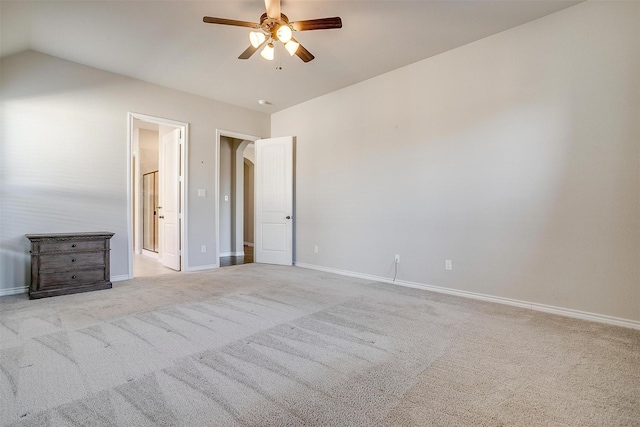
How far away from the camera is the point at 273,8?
2.40 meters

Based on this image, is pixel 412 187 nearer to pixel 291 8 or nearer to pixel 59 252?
pixel 291 8

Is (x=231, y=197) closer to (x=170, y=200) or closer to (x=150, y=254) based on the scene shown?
(x=170, y=200)

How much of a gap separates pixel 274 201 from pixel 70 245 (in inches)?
118

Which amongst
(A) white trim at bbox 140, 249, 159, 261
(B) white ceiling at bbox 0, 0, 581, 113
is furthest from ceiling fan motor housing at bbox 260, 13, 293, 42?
(A) white trim at bbox 140, 249, 159, 261

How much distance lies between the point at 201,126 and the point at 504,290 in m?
4.89

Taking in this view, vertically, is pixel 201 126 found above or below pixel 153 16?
below

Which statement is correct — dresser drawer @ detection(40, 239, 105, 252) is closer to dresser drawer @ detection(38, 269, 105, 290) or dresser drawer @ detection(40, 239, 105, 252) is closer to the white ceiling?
dresser drawer @ detection(38, 269, 105, 290)

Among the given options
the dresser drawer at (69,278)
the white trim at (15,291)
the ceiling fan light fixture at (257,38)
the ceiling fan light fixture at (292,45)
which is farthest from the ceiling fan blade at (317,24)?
the white trim at (15,291)

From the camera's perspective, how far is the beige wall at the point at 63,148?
3.38 metres

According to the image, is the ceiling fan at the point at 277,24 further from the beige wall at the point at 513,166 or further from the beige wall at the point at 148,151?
the beige wall at the point at 148,151

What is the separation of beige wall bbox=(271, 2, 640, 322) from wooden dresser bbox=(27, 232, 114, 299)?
3250 millimetres

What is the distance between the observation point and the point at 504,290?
316 centimetres

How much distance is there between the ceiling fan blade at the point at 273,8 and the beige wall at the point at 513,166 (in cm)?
211

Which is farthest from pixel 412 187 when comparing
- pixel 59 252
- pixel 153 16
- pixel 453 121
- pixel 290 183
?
pixel 59 252
